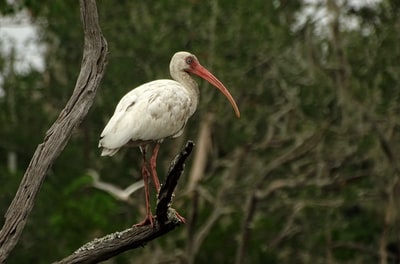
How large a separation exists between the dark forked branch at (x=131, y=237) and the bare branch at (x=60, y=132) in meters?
0.46

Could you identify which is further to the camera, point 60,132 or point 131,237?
point 131,237

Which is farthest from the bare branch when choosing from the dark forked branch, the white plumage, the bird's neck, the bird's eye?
the bird's eye

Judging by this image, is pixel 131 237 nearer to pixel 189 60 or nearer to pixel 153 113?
pixel 153 113

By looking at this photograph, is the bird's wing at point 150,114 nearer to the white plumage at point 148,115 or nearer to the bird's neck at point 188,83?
the white plumage at point 148,115

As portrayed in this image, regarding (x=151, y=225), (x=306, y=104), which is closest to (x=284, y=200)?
(x=306, y=104)

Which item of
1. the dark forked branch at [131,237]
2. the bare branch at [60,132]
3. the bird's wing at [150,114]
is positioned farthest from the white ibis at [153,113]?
the bare branch at [60,132]

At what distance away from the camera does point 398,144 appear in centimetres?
2658

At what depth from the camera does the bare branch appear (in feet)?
30.4

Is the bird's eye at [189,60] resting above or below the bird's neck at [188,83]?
above

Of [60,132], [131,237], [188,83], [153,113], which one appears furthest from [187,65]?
[60,132]

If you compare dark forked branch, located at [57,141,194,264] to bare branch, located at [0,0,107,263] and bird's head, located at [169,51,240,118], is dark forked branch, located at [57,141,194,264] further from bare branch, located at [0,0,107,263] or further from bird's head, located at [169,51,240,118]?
bird's head, located at [169,51,240,118]

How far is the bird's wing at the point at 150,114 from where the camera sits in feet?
37.8

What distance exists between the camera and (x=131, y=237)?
9.95 metres

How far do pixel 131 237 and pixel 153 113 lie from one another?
2.26 m
